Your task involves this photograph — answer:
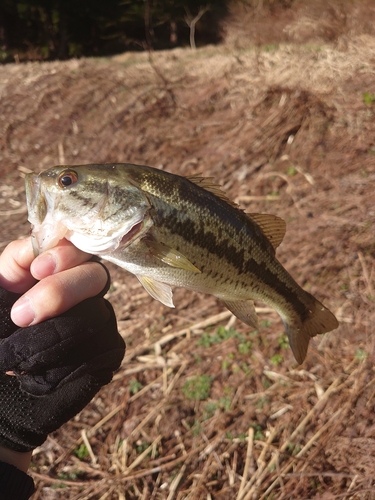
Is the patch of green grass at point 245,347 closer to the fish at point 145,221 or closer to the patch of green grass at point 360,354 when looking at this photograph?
the patch of green grass at point 360,354

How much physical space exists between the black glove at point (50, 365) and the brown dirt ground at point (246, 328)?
1.86m

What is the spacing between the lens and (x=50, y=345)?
217 centimetres

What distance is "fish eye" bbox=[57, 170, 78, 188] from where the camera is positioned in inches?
78.9

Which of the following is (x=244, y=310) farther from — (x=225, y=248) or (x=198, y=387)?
(x=198, y=387)

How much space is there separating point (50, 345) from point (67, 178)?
899mm

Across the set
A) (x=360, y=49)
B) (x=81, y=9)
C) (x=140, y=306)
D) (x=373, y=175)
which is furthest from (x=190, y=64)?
(x=81, y=9)

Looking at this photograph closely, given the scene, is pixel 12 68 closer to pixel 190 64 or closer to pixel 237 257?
pixel 190 64

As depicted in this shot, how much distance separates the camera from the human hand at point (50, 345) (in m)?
2.15

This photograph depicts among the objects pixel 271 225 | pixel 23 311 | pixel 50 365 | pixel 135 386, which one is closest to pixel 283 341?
pixel 135 386

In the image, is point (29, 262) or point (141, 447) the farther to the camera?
point (141, 447)

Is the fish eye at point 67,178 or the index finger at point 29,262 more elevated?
the fish eye at point 67,178

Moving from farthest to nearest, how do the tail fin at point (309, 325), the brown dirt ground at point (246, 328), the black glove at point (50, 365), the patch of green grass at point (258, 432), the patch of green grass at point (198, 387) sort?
the patch of green grass at point (198, 387), the patch of green grass at point (258, 432), the brown dirt ground at point (246, 328), the tail fin at point (309, 325), the black glove at point (50, 365)

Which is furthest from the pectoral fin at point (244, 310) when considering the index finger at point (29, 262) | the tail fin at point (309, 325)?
the index finger at point (29, 262)

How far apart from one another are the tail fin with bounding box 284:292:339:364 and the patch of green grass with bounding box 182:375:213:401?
214cm
